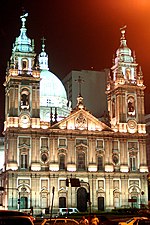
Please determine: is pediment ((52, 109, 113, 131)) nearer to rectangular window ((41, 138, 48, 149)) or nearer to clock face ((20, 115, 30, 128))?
rectangular window ((41, 138, 48, 149))

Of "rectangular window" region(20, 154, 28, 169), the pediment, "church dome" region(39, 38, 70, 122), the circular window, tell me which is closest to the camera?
"rectangular window" region(20, 154, 28, 169)

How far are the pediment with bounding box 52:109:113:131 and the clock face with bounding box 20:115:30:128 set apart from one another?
3516mm

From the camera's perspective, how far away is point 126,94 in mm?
66938

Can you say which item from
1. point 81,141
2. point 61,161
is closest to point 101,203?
point 61,161

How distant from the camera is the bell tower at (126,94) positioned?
65.9m

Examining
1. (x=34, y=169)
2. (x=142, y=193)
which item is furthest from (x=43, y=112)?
(x=142, y=193)

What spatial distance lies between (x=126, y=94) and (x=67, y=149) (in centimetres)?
1292

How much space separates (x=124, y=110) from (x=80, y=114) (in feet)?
23.3

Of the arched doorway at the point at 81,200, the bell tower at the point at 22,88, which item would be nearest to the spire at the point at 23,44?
the bell tower at the point at 22,88

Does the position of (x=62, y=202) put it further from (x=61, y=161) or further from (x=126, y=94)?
(x=126, y=94)

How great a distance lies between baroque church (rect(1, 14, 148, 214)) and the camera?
5872 cm

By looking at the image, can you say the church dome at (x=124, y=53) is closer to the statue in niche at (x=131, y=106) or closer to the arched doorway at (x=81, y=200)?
the statue in niche at (x=131, y=106)


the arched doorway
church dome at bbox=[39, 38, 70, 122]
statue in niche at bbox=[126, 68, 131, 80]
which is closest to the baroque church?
the arched doorway

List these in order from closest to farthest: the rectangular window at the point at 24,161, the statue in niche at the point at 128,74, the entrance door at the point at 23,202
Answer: the entrance door at the point at 23,202 → the rectangular window at the point at 24,161 → the statue in niche at the point at 128,74
